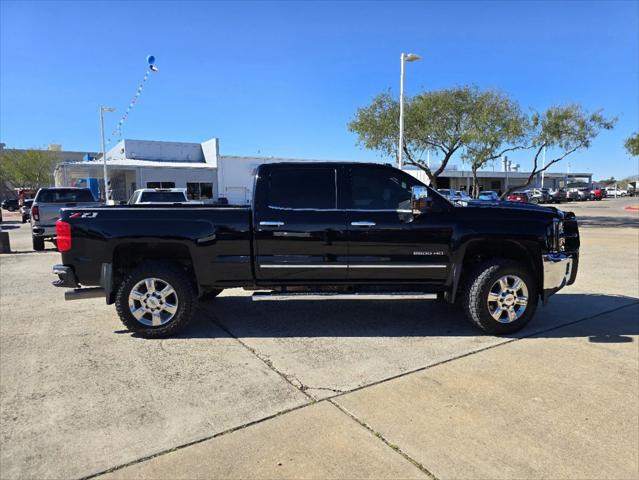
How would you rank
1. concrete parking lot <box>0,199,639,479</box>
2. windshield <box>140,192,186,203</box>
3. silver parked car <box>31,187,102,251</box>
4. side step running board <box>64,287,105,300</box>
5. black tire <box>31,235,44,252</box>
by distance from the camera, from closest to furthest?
concrete parking lot <box>0,199,639,479</box>, side step running board <box>64,287,105,300</box>, silver parked car <box>31,187,102,251</box>, black tire <box>31,235,44,252</box>, windshield <box>140,192,186,203</box>

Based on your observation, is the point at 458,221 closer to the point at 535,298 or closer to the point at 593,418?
the point at 535,298

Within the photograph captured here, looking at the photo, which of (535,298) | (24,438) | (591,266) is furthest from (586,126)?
(24,438)

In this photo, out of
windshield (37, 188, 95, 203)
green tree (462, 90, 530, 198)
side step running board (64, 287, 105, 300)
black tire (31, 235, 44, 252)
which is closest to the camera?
side step running board (64, 287, 105, 300)

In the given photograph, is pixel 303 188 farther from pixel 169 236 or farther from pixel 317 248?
pixel 169 236

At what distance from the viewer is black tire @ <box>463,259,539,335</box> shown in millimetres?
5090

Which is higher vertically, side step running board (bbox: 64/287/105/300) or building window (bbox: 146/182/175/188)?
building window (bbox: 146/182/175/188)

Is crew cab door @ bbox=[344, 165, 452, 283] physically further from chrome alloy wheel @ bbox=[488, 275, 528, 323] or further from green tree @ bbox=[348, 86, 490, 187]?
green tree @ bbox=[348, 86, 490, 187]

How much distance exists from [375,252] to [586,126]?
26493 millimetres

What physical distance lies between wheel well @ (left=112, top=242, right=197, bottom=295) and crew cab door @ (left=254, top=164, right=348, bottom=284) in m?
0.86

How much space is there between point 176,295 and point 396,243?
2.44 m

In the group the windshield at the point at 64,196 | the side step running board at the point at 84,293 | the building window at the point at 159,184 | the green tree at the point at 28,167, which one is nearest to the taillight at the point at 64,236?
the side step running board at the point at 84,293

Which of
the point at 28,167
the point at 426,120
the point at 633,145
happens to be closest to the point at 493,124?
the point at 426,120

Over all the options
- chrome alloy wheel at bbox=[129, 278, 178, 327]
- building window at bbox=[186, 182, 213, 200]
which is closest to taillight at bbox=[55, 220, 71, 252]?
chrome alloy wheel at bbox=[129, 278, 178, 327]

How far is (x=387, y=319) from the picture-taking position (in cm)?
580
